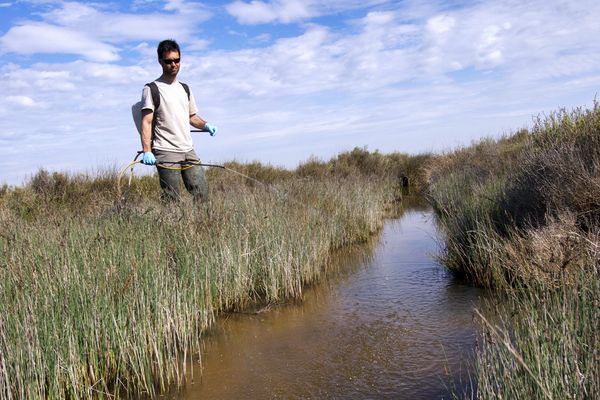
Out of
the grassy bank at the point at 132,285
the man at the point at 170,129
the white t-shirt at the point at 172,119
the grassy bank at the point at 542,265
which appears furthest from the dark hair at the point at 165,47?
the grassy bank at the point at 542,265

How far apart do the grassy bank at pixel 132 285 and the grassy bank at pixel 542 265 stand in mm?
2000

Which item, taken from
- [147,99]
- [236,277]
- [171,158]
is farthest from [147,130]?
[236,277]

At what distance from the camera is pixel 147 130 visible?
16.5ft

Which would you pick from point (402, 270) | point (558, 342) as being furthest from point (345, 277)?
point (558, 342)

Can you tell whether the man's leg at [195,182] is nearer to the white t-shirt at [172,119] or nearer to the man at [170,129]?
the man at [170,129]

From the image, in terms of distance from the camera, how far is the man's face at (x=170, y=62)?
16.8ft

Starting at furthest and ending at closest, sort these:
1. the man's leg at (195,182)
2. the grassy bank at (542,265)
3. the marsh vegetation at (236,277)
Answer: the man's leg at (195,182) → the marsh vegetation at (236,277) → the grassy bank at (542,265)

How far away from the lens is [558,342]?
2.13 metres

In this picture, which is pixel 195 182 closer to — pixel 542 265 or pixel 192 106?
pixel 192 106

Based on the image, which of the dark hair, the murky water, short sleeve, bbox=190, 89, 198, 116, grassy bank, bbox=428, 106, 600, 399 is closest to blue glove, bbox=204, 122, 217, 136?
short sleeve, bbox=190, 89, 198, 116

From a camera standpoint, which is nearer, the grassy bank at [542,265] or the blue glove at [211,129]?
the grassy bank at [542,265]

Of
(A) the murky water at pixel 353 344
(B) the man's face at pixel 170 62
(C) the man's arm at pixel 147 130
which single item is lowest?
(A) the murky water at pixel 353 344

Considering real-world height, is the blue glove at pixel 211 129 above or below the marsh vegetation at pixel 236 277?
above

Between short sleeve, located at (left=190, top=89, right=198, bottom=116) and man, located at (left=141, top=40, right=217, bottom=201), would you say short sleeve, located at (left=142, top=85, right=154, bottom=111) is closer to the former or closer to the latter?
man, located at (left=141, top=40, right=217, bottom=201)
